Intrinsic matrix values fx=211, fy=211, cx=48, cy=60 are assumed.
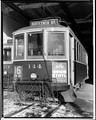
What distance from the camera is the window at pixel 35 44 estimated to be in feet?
19.7

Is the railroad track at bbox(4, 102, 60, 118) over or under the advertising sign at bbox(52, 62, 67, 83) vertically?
under

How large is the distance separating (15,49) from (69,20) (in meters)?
4.52

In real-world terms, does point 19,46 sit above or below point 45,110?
above

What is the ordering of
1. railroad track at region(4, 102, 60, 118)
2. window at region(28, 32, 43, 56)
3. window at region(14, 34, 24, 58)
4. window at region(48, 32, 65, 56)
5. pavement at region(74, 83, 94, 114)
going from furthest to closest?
window at region(14, 34, 24, 58) → window at region(28, 32, 43, 56) → window at region(48, 32, 65, 56) → pavement at region(74, 83, 94, 114) → railroad track at region(4, 102, 60, 118)

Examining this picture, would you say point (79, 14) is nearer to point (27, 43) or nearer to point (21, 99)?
point (27, 43)

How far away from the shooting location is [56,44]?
19.1ft

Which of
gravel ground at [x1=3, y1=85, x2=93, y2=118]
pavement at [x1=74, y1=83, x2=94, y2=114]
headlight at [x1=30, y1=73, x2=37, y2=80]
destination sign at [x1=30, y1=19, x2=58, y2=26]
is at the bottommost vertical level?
pavement at [x1=74, y1=83, x2=94, y2=114]

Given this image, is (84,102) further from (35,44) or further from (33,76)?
(35,44)

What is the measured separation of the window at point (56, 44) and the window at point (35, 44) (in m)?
0.28

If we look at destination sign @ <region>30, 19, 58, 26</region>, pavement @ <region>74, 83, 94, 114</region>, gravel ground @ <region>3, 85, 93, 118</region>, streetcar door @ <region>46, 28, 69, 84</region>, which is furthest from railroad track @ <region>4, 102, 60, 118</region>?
destination sign @ <region>30, 19, 58, 26</region>

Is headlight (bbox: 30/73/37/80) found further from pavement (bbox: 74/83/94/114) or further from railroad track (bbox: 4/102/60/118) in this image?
pavement (bbox: 74/83/94/114)

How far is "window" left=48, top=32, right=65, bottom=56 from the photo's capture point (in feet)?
19.1

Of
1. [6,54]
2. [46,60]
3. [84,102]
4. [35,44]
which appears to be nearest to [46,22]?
[35,44]

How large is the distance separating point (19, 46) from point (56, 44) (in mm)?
1291
